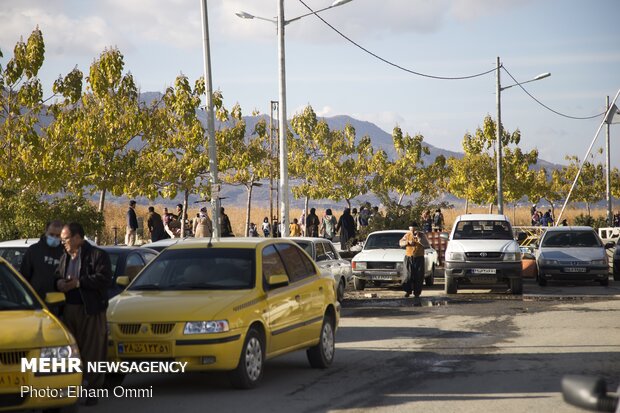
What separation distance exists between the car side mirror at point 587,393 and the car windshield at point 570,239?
25.4 meters

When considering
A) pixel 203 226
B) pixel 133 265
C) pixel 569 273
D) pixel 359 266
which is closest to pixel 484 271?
pixel 359 266

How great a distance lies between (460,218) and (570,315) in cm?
A: 693

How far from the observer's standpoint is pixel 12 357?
337 inches

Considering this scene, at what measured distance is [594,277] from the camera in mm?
28453

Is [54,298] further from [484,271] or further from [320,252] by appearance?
[484,271]

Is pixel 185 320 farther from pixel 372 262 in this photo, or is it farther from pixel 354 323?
pixel 372 262

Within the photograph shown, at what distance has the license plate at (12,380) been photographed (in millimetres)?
8453

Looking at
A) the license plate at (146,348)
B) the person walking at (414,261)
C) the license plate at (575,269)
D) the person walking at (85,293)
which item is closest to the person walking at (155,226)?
the person walking at (414,261)

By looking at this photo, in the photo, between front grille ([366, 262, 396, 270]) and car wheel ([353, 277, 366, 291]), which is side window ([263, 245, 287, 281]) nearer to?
front grille ([366, 262, 396, 270])

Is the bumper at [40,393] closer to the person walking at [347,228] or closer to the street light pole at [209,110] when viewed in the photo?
the street light pole at [209,110]

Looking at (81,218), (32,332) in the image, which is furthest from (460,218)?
(32,332)

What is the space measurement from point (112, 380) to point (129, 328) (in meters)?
0.85

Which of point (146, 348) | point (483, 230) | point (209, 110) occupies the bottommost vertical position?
point (146, 348)

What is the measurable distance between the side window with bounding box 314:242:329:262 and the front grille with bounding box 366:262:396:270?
3705mm
